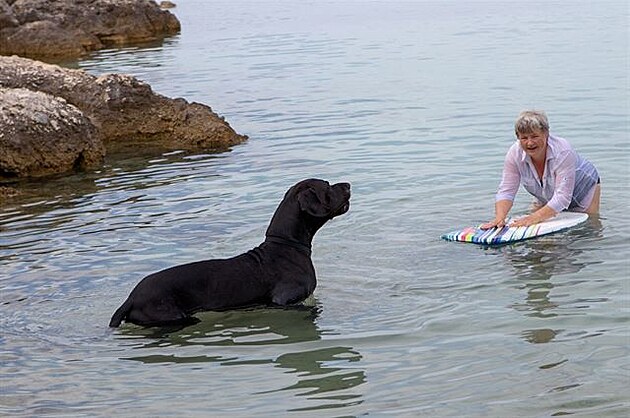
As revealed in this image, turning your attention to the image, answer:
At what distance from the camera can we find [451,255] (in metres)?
10.3

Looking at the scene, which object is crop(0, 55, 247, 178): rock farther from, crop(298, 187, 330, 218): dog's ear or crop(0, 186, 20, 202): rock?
crop(298, 187, 330, 218): dog's ear

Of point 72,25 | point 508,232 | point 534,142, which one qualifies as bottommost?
point 508,232

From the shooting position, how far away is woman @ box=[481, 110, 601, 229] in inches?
415

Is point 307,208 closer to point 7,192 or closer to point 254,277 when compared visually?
point 254,277

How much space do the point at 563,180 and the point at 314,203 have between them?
3.08 meters

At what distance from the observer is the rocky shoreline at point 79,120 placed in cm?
1520

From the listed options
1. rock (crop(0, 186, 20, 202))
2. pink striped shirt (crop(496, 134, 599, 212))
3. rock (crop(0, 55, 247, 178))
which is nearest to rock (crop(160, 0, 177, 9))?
rock (crop(0, 55, 247, 178))

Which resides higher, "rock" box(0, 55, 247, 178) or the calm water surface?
"rock" box(0, 55, 247, 178)

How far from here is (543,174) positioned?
1103 cm

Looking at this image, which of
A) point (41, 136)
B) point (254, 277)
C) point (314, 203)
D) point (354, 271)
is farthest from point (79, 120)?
point (254, 277)

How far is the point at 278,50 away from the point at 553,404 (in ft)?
87.3

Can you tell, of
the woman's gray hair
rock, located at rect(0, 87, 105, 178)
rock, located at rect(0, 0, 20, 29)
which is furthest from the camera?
rock, located at rect(0, 0, 20, 29)

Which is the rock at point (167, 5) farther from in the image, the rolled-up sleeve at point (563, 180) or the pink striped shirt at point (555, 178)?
the rolled-up sleeve at point (563, 180)

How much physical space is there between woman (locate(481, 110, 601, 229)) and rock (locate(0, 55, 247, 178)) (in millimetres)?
6884
